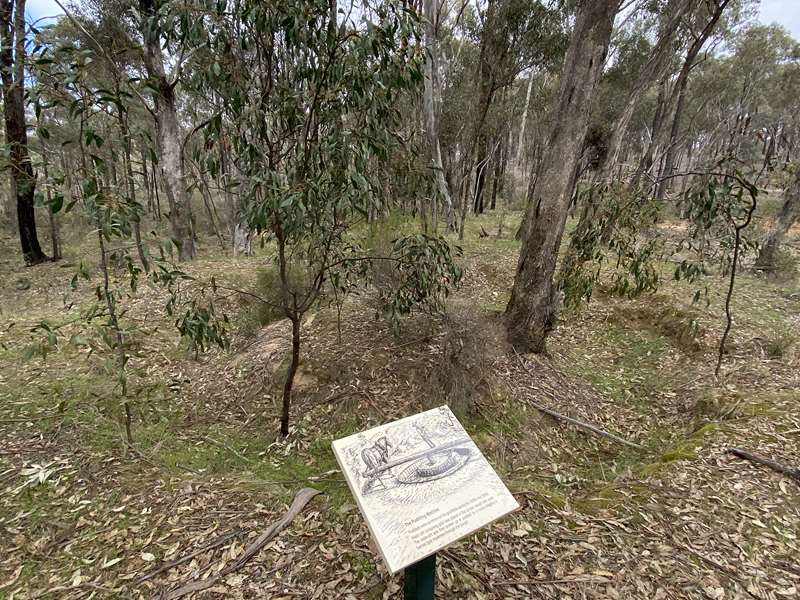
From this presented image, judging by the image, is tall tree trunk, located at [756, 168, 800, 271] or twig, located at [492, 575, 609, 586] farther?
tall tree trunk, located at [756, 168, 800, 271]

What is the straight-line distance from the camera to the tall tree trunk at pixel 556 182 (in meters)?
4.07

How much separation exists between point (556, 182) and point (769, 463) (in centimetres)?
300

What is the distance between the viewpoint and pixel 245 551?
246 centimetres

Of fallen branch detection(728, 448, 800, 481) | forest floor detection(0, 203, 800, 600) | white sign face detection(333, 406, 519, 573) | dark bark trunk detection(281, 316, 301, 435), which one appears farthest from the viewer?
dark bark trunk detection(281, 316, 301, 435)

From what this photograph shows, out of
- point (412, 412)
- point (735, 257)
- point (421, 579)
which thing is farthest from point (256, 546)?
point (735, 257)

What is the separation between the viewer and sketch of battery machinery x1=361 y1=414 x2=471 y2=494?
1.94 metres

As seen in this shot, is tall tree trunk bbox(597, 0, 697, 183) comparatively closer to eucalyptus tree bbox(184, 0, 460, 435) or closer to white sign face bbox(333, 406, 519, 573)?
eucalyptus tree bbox(184, 0, 460, 435)

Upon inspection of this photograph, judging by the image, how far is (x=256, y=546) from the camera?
8.14ft

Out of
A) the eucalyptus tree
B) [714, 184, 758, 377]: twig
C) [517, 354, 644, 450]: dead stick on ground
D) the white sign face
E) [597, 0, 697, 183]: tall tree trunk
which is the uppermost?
[597, 0, 697, 183]: tall tree trunk

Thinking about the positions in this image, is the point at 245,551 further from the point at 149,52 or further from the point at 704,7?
the point at 704,7

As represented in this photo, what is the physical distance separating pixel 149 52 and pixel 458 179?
9.67 meters

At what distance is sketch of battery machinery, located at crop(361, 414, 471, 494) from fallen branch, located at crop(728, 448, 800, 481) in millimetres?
2506

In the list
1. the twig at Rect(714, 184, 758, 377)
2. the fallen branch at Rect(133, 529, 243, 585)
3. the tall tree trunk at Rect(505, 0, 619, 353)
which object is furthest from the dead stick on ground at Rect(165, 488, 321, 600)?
the twig at Rect(714, 184, 758, 377)

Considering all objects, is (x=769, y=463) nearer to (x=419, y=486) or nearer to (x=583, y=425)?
(x=583, y=425)
